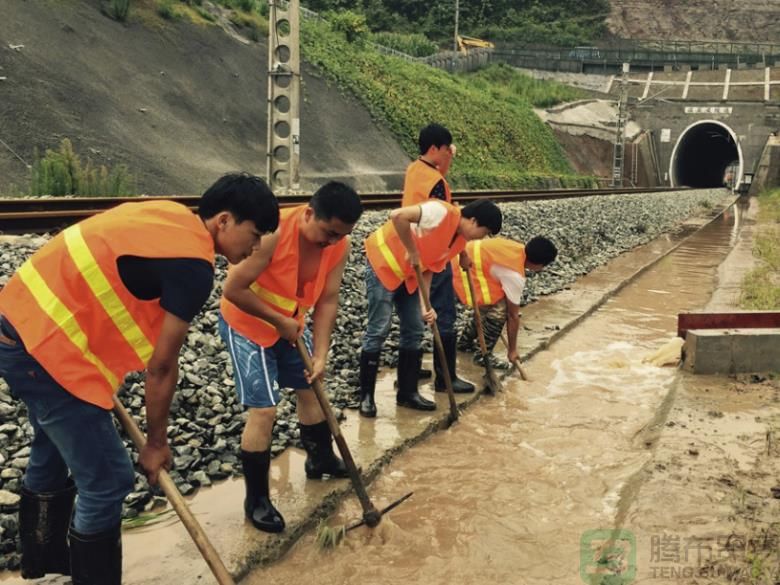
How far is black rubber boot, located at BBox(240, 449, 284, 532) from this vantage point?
3.34m

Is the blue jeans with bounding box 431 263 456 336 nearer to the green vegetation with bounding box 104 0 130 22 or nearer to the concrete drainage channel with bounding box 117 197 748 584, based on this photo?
the concrete drainage channel with bounding box 117 197 748 584

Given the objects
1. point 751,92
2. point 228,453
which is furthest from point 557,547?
point 751,92

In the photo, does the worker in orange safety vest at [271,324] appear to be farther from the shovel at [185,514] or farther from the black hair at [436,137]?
the black hair at [436,137]

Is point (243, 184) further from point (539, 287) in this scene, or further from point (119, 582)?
point (539, 287)

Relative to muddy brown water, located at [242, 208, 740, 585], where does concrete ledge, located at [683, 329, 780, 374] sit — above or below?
above

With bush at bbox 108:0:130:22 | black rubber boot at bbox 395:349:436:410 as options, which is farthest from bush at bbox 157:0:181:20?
black rubber boot at bbox 395:349:436:410

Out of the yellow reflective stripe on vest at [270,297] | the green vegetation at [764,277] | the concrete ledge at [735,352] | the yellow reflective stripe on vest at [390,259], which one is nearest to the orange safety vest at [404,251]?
the yellow reflective stripe on vest at [390,259]

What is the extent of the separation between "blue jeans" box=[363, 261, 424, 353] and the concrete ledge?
2.36 metres

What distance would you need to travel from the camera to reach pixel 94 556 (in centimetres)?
247

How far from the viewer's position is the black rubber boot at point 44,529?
273 cm

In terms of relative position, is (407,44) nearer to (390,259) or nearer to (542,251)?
(542,251)

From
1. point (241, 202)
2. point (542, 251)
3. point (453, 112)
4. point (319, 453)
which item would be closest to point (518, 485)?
point (319, 453)

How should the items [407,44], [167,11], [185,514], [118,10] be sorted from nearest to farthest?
[185,514] < [118,10] < [167,11] < [407,44]

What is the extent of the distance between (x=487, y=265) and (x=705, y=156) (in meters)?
59.2
